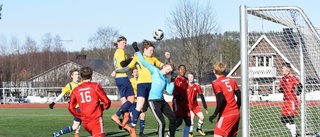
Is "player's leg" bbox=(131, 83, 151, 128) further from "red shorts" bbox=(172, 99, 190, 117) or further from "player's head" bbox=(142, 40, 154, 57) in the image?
"red shorts" bbox=(172, 99, 190, 117)

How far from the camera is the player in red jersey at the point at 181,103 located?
14.0 metres

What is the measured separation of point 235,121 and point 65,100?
136 feet

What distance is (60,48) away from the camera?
92.6 metres

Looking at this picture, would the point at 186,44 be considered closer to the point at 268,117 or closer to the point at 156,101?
the point at 268,117

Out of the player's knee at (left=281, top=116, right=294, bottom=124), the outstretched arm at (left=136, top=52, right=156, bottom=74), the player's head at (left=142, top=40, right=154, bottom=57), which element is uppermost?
the player's head at (left=142, top=40, right=154, bottom=57)

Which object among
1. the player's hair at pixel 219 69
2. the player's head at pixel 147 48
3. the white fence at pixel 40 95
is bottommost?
the white fence at pixel 40 95

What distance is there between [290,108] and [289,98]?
0.25 m

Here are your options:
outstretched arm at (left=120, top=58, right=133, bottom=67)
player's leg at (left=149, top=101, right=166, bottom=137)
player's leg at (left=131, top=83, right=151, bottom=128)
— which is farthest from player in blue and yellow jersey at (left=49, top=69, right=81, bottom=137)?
player's leg at (left=149, top=101, right=166, bottom=137)

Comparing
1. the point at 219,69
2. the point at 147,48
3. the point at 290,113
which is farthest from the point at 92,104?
the point at 290,113

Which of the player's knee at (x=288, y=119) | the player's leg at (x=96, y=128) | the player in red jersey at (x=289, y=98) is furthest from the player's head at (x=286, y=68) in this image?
the player's leg at (x=96, y=128)

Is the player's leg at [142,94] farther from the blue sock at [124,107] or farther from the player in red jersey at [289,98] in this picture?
the player in red jersey at [289,98]

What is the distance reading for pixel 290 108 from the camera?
579 inches

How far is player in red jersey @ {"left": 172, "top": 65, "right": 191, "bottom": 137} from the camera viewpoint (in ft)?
45.9

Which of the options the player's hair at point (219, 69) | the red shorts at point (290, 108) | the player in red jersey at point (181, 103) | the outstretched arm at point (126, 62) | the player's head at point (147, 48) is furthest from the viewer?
the red shorts at point (290, 108)
